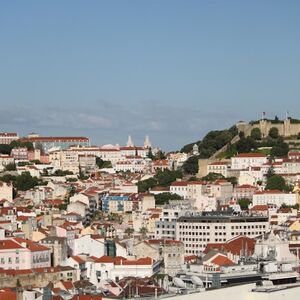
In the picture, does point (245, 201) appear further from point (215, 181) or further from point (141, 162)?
point (141, 162)

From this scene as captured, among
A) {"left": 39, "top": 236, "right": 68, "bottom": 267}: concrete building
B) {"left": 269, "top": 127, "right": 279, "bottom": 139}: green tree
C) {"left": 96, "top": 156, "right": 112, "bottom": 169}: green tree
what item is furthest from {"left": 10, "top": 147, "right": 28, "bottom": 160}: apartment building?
{"left": 39, "top": 236, "right": 68, "bottom": 267}: concrete building

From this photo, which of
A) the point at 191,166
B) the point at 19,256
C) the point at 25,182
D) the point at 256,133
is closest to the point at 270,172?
the point at 191,166

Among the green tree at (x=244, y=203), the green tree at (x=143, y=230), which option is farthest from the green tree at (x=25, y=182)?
the green tree at (x=143, y=230)

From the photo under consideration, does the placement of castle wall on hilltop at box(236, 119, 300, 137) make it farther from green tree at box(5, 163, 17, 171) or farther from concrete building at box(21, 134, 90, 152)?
concrete building at box(21, 134, 90, 152)

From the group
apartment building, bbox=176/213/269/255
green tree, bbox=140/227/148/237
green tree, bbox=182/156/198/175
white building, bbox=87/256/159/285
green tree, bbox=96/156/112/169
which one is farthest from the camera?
green tree, bbox=96/156/112/169

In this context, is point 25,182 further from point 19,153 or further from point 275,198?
point 275,198

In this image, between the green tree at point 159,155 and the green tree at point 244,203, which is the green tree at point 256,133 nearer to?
the green tree at point 159,155
